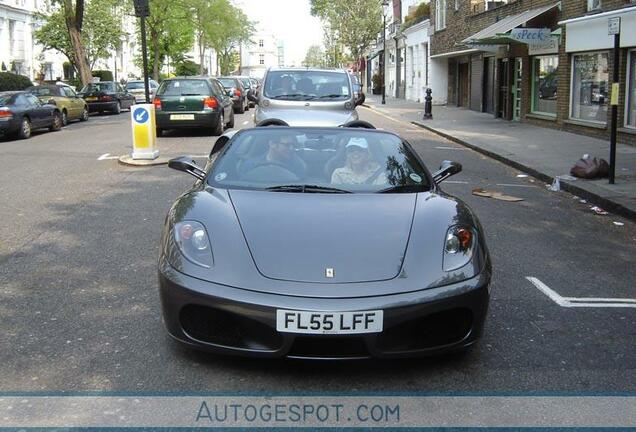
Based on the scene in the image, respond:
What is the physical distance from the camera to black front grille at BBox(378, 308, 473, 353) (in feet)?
12.1

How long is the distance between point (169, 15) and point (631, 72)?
42.2m

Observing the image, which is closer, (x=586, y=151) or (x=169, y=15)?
(x=586, y=151)

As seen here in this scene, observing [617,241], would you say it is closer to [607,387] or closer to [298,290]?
[607,387]

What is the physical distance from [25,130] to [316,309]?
62.7 ft

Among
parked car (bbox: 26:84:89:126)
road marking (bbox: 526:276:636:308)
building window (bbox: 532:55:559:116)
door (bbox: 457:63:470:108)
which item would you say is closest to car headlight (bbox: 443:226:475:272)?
road marking (bbox: 526:276:636:308)

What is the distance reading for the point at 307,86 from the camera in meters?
12.6

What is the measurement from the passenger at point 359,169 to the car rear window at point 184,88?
1408cm

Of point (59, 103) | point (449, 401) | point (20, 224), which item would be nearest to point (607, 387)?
point (449, 401)

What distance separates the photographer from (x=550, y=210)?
31.0 feet

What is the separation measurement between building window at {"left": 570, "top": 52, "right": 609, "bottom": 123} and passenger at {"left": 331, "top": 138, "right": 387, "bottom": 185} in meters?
14.2

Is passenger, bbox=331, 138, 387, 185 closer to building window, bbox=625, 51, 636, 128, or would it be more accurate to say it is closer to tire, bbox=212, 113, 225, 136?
building window, bbox=625, 51, 636, 128

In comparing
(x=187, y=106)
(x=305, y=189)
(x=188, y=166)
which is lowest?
(x=305, y=189)

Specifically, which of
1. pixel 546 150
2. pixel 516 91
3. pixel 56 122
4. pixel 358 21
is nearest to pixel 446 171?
pixel 546 150

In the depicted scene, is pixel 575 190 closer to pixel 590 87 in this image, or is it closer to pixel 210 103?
pixel 590 87
